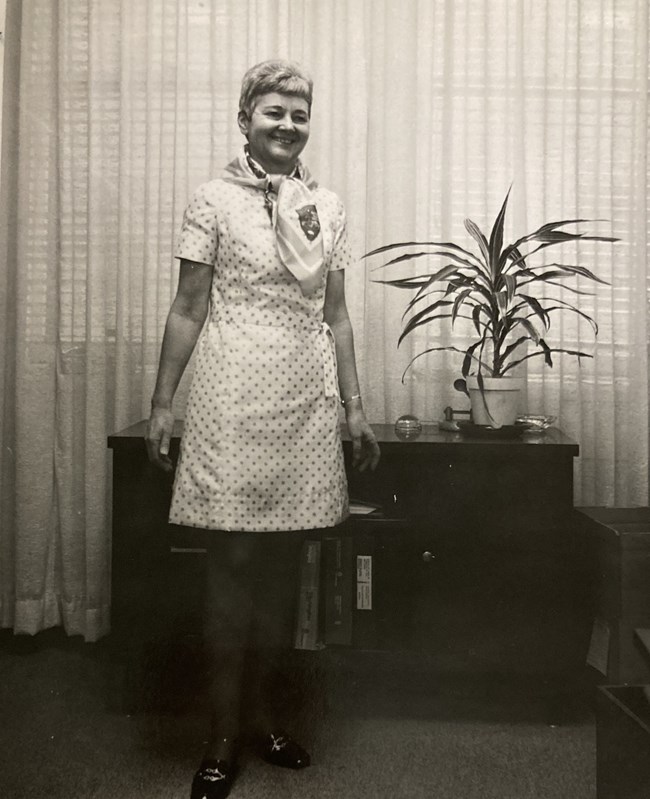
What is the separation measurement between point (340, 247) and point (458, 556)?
86 centimetres

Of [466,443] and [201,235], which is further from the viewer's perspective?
[466,443]

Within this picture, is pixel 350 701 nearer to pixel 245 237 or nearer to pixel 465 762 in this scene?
pixel 465 762

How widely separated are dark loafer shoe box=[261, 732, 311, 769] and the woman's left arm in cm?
68

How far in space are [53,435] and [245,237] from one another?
1.23 metres

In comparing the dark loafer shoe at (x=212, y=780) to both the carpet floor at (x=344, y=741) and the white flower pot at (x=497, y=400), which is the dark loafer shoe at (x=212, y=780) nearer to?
the carpet floor at (x=344, y=741)

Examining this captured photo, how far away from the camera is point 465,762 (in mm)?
1837

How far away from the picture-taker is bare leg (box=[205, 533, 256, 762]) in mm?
1720

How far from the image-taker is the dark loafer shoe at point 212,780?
1.65 metres

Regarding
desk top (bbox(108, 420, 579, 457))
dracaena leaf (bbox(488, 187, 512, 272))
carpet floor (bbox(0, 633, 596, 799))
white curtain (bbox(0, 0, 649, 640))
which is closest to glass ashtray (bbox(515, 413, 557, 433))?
desk top (bbox(108, 420, 579, 457))

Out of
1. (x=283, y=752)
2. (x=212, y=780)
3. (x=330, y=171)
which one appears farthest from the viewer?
(x=330, y=171)

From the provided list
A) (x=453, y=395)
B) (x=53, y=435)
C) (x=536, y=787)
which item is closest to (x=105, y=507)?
(x=53, y=435)

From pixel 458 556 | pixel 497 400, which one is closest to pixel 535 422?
pixel 497 400

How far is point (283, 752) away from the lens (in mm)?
1798

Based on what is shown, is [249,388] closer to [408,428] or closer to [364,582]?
[408,428]
